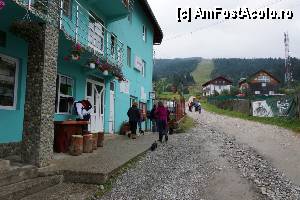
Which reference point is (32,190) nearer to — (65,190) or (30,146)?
(65,190)

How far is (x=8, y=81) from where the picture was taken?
32.7 ft

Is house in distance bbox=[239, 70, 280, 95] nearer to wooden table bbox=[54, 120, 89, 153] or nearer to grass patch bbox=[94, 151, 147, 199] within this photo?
grass patch bbox=[94, 151, 147, 199]

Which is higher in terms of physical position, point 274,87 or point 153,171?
point 274,87

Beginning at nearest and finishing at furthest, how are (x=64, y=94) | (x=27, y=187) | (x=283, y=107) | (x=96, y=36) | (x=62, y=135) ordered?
(x=27, y=187) → (x=62, y=135) → (x=64, y=94) → (x=96, y=36) → (x=283, y=107)

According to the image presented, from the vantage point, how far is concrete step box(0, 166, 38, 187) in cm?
710

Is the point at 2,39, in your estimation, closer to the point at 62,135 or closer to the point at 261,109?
the point at 62,135

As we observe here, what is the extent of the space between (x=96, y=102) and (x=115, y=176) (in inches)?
312

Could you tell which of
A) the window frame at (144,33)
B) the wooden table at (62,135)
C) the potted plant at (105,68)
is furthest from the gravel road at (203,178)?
the window frame at (144,33)

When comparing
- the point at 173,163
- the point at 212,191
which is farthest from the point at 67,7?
the point at 212,191

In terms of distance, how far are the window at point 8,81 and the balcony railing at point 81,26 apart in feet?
5.58

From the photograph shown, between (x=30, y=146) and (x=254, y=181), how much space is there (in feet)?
18.7

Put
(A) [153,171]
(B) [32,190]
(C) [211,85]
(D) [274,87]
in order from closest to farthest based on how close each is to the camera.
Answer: (B) [32,190]
(A) [153,171]
(D) [274,87]
(C) [211,85]

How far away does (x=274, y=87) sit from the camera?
10212 cm

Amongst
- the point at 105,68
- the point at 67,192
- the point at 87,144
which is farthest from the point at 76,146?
the point at 105,68
